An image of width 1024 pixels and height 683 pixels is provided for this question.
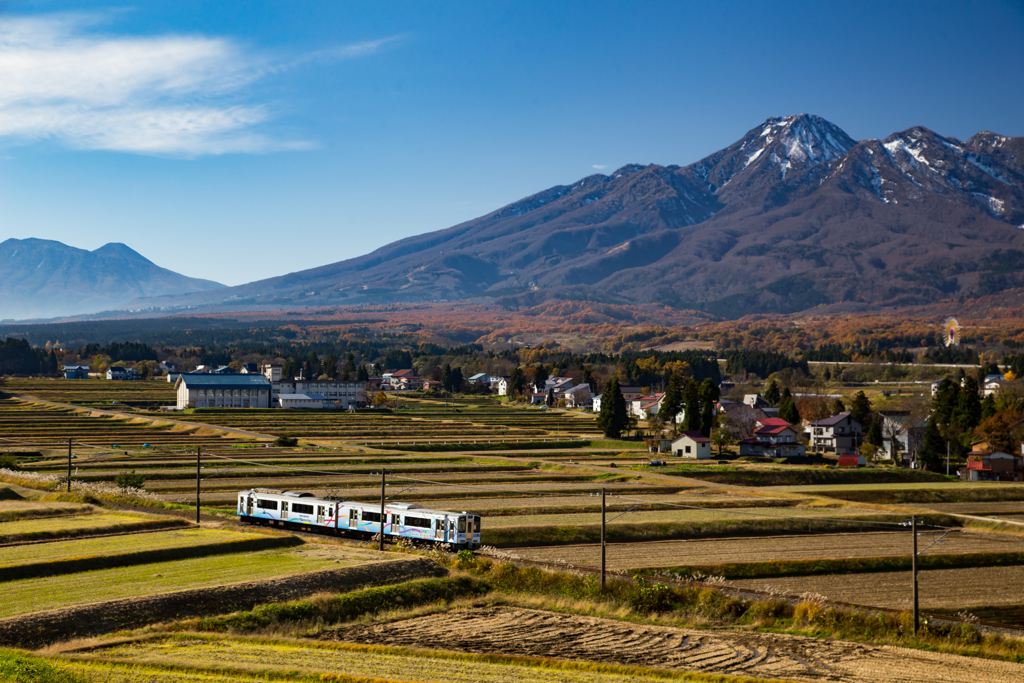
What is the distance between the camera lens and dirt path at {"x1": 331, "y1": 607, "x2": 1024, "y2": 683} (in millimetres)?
19297

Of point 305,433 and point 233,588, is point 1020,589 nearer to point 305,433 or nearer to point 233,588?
point 233,588

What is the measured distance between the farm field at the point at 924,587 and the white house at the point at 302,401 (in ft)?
276

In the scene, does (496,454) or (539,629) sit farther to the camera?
(496,454)

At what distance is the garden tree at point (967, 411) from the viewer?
67.2 m

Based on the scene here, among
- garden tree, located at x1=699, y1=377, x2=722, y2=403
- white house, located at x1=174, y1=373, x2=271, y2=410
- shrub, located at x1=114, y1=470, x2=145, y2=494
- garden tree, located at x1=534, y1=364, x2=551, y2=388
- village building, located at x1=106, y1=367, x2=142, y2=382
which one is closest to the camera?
shrub, located at x1=114, y1=470, x2=145, y2=494

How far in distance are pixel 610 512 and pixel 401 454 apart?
2624 cm

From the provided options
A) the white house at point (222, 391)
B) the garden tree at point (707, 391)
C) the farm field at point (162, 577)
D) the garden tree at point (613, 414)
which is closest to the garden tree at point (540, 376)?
A: the white house at point (222, 391)

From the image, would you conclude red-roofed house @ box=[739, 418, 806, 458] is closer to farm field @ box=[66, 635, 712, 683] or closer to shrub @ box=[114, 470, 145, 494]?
shrub @ box=[114, 470, 145, 494]

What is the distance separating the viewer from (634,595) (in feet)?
82.9

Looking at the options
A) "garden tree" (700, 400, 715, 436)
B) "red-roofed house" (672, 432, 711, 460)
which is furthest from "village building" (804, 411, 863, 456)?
"red-roofed house" (672, 432, 711, 460)

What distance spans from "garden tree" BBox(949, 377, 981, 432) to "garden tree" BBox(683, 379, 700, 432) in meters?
19.5

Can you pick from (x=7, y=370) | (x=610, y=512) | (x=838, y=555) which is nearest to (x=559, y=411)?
(x=610, y=512)

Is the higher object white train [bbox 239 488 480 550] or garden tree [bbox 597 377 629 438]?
garden tree [bbox 597 377 629 438]

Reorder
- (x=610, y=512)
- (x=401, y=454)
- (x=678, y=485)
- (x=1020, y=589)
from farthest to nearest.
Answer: (x=401, y=454) < (x=678, y=485) < (x=610, y=512) < (x=1020, y=589)
